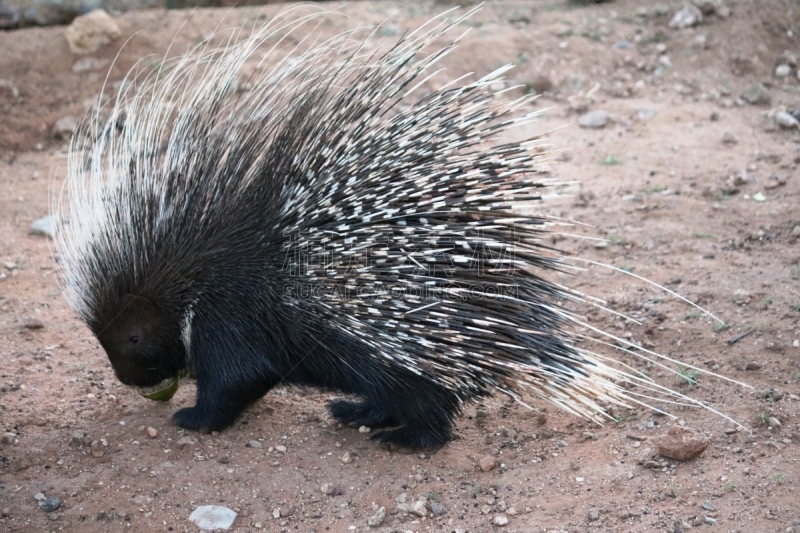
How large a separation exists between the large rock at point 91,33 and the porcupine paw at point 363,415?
193 inches

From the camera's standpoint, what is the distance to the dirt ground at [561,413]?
2.84m

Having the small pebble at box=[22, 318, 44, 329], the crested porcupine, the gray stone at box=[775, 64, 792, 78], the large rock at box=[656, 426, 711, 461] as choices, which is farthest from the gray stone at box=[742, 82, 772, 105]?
the small pebble at box=[22, 318, 44, 329]

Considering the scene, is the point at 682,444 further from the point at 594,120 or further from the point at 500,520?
the point at 594,120

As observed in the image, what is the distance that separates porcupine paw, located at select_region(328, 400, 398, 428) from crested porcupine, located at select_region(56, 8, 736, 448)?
110mm

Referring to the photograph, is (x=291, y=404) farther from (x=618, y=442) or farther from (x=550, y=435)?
Result: (x=618, y=442)

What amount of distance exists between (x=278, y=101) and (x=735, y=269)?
2684mm

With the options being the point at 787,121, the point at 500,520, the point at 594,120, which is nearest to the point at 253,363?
the point at 500,520

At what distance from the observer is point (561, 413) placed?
11.4ft

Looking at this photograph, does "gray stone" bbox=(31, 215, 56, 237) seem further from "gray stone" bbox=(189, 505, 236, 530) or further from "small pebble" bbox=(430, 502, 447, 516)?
"small pebble" bbox=(430, 502, 447, 516)

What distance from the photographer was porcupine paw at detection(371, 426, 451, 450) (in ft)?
10.7

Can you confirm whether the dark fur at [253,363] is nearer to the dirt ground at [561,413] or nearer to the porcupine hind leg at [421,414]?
the porcupine hind leg at [421,414]

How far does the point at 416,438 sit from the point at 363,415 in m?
0.33

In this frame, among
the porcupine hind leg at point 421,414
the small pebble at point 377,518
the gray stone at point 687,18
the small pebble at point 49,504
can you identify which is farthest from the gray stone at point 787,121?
the small pebble at point 49,504

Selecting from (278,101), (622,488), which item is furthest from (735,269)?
(278,101)
